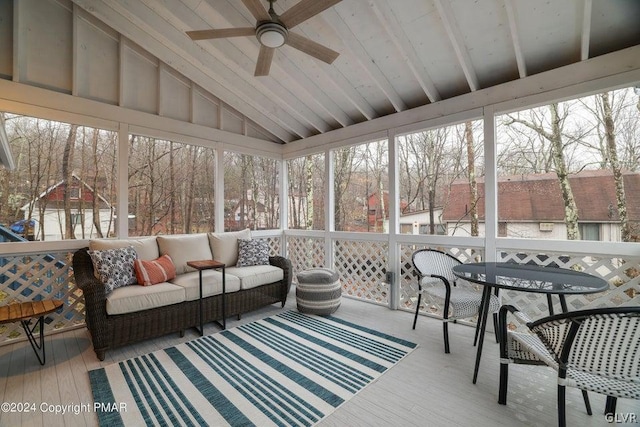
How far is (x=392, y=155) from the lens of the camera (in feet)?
14.2

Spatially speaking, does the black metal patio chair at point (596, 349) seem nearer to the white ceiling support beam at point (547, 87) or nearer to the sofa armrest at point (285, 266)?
the white ceiling support beam at point (547, 87)

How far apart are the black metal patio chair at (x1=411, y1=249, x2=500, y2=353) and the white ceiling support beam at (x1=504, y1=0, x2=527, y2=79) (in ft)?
7.35

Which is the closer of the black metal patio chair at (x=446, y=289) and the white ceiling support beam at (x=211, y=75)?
the black metal patio chair at (x=446, y=289)

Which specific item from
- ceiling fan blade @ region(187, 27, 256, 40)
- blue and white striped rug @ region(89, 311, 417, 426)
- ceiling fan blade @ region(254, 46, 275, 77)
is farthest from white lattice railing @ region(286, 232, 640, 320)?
ceiling fan blade @ region(187, 27, 256, 40)

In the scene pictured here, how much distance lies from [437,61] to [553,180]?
2687mm

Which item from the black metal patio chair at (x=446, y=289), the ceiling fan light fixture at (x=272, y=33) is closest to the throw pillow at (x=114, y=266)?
the ceiling fan light fixture at (x=272, y=33)

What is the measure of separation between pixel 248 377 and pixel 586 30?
4.35m

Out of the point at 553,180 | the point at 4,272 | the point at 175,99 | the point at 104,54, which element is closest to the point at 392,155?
the point at 553,180

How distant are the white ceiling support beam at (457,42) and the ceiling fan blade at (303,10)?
1159mm

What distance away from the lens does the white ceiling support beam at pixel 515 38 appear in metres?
2.54

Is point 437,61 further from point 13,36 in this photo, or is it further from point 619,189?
point 13,36

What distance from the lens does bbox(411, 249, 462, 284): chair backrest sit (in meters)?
3.53

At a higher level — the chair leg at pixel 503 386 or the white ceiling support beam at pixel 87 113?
the white ceiling support beam at pixel 87 113

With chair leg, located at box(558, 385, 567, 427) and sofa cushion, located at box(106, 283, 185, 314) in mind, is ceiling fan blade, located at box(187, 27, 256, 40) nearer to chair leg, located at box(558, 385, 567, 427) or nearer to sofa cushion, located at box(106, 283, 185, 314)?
sofa cushion, located at box(106, 283, 185, 314)
